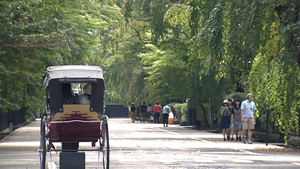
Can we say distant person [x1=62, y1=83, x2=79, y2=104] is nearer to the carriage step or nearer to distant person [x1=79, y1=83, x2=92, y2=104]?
distant person [x1=79, y1=83, x2=92, y2=104]

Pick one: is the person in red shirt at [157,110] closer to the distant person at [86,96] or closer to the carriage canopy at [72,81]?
the distant person at [86,96]

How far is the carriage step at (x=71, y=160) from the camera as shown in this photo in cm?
1052

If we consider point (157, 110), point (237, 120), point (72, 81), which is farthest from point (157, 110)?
point (72, 81)

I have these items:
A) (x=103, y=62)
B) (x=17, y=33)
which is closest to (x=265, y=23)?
(x=17, y=33)

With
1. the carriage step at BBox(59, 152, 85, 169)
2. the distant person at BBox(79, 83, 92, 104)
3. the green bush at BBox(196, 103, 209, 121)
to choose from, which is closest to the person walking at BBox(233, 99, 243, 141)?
the green bush at BBox(196, 103, 209, 121)

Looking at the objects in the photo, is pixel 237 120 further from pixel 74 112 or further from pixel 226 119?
pixel 74 112

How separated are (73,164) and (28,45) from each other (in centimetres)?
545

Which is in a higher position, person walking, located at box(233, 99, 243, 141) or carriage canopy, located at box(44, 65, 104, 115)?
carriage canopy, located at box(44, 65, 104, 115)

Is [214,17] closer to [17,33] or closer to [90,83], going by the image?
[90,83]

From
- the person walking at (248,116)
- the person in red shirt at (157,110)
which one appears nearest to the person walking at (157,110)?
the person in red shirt at (157,110)

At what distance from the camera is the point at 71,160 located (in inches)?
417

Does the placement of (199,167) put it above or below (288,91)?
below

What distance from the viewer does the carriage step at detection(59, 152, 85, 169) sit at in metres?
10.5

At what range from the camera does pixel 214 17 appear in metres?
14.6
